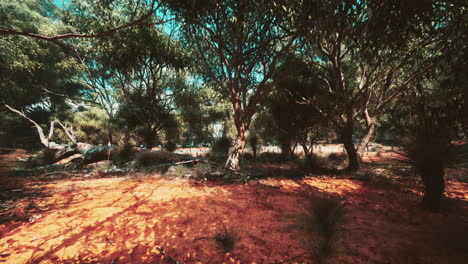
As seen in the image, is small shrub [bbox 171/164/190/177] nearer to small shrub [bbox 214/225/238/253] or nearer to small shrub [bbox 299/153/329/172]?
small shrub [bbox 214/225/238/253]

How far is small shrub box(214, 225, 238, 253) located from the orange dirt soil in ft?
0.25

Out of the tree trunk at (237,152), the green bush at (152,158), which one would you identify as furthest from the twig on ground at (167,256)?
the green bush at (152,158)

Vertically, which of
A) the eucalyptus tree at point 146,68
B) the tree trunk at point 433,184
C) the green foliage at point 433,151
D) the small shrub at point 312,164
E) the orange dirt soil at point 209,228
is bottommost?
the orange dirt soil at point 209,228

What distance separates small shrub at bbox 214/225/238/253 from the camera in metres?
2.24

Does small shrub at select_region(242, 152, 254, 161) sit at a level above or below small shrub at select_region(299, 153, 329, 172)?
below

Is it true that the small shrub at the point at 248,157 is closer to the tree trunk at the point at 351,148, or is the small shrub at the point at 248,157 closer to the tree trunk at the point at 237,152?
the tree trunk at the point at 237,152

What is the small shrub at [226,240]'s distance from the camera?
2.24m

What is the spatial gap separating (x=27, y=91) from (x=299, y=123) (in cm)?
2059

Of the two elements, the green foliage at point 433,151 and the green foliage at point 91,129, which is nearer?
the green foliage at point 433,151

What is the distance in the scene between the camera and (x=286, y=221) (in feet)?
9.43

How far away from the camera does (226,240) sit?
2309 millimetres

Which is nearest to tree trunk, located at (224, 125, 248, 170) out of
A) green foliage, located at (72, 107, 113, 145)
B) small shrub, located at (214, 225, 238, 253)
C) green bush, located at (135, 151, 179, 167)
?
green bush, located at (135, 151, 179, 167)

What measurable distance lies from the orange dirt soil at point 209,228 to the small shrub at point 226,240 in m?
0.08

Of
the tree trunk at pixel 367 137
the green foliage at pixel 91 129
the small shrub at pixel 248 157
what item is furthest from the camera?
the green foliage at pixel 91 129
